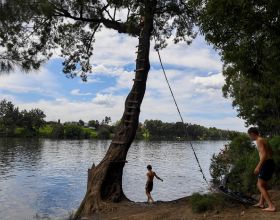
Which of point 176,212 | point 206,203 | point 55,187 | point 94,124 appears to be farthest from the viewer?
point 94,124

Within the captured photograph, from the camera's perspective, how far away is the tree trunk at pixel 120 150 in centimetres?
1684

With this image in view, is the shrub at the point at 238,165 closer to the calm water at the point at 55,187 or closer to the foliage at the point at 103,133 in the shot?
the calm water at the point at 55,187

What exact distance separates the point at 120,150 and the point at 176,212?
197 inches

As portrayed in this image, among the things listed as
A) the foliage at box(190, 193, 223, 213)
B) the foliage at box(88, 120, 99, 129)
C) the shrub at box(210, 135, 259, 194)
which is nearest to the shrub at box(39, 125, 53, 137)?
the foliage at box(88, 120, 99, 129)

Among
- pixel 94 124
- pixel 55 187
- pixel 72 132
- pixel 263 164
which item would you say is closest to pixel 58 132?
pixel 72 132

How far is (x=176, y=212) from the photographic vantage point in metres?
12.9

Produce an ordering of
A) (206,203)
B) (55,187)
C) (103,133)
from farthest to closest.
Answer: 1. (103,133)
2. (55,187)
3. (206,203)

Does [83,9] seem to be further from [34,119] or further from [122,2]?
[34,119]

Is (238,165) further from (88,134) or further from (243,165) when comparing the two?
(88,134)

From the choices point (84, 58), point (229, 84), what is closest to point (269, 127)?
point (229, 84)

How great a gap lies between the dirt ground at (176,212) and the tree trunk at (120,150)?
726 millimetres

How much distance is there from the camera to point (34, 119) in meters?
156

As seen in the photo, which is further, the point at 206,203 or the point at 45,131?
the point at 45,131

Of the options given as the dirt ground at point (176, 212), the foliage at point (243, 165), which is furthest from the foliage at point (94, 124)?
the dirt ground at point (176, 212)
